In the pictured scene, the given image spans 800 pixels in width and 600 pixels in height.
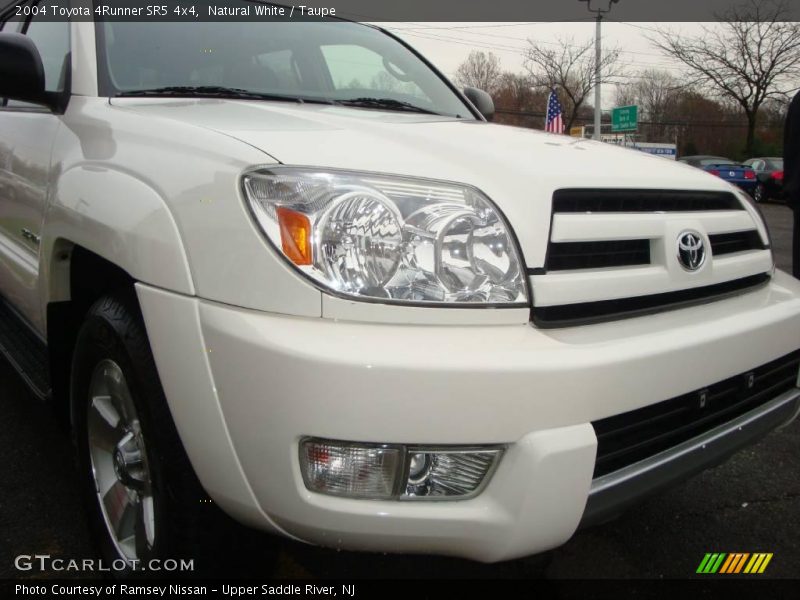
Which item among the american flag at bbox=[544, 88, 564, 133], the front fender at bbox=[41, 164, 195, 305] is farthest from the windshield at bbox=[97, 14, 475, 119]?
the american flag at bbox=[544, 88, 564, 133]

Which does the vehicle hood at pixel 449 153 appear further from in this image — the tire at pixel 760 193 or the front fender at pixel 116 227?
the tire at pixel 760 193

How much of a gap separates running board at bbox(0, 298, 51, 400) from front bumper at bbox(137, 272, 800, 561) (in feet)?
3.52

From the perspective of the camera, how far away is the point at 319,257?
52.6 inches

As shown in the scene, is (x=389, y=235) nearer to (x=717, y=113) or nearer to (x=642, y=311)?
(x=642, y=311)

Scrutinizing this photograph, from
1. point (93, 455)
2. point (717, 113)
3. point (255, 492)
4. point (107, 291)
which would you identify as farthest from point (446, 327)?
point (717, 113)

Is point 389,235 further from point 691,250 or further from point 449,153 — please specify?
point 691,250

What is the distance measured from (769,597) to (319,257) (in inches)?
64.8

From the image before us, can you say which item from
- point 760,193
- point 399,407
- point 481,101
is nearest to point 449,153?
point 399,407

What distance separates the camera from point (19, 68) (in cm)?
198

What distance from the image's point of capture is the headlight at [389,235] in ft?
4.40

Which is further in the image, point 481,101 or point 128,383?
point 481,101

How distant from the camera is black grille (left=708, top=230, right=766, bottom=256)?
1.92 m

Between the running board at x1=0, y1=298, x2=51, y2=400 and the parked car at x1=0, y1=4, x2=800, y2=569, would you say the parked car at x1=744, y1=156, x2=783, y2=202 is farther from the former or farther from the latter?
the running board at x1=0, y1=298, x2=51, y2=400

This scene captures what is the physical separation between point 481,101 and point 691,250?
1.90 metres
